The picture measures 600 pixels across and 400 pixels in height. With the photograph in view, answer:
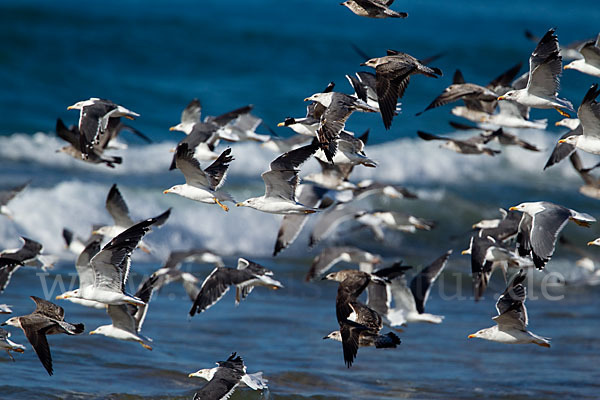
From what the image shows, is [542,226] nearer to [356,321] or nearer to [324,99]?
[356,321]

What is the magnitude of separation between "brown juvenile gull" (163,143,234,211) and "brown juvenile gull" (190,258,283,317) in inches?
23.2

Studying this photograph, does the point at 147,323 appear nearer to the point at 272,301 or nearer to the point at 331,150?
the point at 272,301

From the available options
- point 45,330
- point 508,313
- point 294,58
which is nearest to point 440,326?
point 508,313

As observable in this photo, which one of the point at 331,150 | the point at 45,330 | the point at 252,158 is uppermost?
the point at 331,150

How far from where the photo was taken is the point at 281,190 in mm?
7598

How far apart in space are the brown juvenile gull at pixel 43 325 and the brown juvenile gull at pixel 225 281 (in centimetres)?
127

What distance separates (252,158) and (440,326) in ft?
33.8

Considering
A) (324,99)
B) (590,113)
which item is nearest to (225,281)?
(324,99)

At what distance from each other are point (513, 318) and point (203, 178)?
290 centimetres

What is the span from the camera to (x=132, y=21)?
26875 mm

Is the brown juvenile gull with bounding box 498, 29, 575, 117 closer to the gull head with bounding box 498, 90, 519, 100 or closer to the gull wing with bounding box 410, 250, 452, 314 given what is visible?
the gull head with bounding box 498, 90, 519, 100

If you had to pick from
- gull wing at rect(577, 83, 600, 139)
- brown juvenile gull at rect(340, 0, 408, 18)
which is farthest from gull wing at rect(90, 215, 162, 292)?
gull wing at rect(577, 83, 600, 139)

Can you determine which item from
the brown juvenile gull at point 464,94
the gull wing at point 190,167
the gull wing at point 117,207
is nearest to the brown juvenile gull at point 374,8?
the brown juvenile gull at point 464,94

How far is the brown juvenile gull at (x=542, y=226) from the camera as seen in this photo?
6.94 metres
